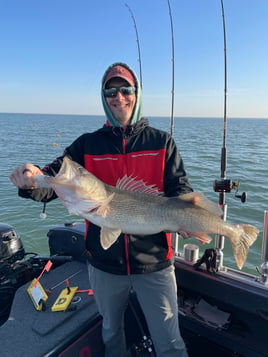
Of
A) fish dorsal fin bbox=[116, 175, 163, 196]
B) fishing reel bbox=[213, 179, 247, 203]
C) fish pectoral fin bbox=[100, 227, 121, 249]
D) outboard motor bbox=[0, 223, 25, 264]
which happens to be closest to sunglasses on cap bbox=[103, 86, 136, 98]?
fish dorsal fin bbox=[116, 175, 163, 196]

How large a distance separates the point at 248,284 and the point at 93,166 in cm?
211

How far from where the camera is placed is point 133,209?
251 centimetres

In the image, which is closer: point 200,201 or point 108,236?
point 108,236

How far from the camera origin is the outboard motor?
3.97 metres

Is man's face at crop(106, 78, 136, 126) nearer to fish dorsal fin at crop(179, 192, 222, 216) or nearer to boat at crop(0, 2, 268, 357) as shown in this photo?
fish dorsal fin at crop(179, 192, 222, 216)

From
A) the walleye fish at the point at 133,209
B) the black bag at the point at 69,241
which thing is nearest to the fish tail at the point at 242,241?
the walleye fish at the point at 133,209

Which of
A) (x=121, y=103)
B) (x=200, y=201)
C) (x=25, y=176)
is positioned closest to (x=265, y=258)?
(x=200, y=201)

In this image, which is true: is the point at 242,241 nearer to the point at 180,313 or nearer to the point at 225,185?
the point at 225,185

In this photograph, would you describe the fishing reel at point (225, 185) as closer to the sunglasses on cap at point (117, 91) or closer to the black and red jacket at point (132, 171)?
the black and red jacket at point (132, 171)

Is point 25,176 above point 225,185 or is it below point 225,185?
above

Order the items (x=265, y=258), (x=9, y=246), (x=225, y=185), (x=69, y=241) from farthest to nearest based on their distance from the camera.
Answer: (x=69, y=241), (x=9, y=246), (x=225, y=185), (x=265, y=258)

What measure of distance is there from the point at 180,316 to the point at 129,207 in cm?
193

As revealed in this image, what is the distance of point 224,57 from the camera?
4391 millimetres

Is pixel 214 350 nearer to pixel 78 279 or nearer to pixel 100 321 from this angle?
pixel 100 321
